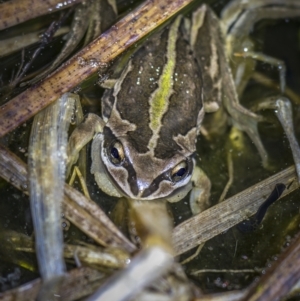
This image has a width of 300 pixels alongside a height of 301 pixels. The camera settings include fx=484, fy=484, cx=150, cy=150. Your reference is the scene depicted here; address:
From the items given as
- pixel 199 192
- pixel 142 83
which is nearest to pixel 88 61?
pixel 142 83

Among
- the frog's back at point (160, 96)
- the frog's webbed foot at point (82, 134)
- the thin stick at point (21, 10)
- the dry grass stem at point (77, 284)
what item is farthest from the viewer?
the thin stick at point (21, 10)

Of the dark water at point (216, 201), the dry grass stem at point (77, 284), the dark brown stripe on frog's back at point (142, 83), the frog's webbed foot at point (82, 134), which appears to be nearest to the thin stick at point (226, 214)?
the dark water at point (216, 201)

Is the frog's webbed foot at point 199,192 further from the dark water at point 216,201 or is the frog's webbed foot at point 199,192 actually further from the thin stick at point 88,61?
the thin stick at point 88,61

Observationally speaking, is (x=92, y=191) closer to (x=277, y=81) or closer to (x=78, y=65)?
(x=78, y=65)

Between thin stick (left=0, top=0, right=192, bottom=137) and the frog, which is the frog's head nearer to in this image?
the frog

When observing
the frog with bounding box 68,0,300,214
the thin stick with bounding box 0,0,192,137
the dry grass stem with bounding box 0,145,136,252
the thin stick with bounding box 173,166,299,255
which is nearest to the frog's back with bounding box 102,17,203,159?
the frog with bounding box 68,0,300,214

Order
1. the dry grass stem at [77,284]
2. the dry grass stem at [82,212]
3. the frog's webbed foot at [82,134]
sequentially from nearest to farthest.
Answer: the dry grass stem at [77,284] < the dry grass stem at [82,212] < the frog's webbed foot at [82,134]
